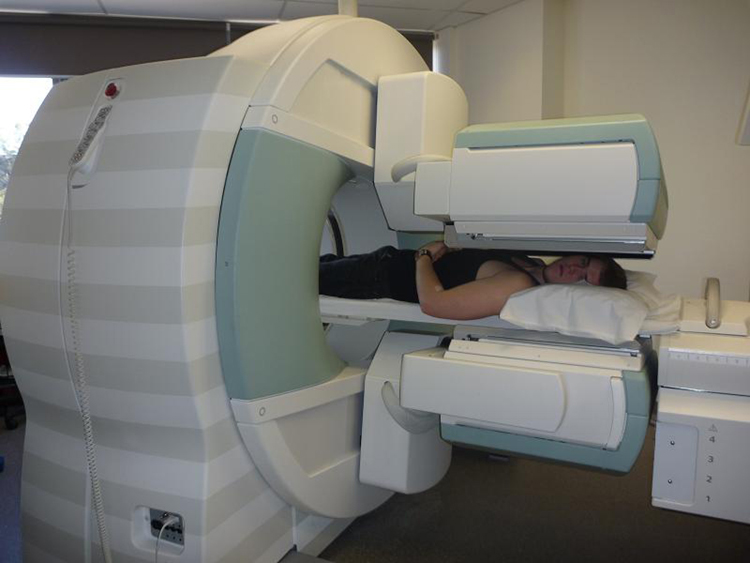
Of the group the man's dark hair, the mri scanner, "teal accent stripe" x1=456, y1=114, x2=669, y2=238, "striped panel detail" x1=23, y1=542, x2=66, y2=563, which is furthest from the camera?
the man's dark hair

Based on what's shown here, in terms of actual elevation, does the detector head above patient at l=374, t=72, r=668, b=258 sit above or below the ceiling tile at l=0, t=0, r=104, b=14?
below

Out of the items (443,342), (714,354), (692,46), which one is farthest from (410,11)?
(714,354)

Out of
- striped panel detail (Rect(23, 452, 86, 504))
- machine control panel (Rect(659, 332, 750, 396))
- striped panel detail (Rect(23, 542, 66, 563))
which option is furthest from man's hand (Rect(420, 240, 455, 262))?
striped panel detail (Rect(23, 542, 66, 563))

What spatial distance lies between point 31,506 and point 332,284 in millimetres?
1097

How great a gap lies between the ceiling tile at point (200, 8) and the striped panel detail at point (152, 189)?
2077 mm

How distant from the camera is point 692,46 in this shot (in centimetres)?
283

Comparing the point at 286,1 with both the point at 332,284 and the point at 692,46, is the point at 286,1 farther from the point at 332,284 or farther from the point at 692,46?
the point at 692,46

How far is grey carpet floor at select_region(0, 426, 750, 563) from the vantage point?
5.81 ft

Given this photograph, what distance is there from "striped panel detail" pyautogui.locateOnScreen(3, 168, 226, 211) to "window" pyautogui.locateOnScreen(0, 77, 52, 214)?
2.33 metres

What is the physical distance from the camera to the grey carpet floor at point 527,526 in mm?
1770

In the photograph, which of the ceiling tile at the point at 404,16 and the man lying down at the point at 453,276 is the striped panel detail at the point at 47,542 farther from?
the ceiling tile at the point at 404,16

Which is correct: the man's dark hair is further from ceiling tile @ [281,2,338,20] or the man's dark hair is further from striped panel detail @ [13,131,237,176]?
ceiling tile @ [281,2,338,20]

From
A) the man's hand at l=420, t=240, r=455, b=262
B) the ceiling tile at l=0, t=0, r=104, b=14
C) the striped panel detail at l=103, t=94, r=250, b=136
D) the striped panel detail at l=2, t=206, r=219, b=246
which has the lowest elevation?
the man's hand at l=420, t=240, r=455, b=262

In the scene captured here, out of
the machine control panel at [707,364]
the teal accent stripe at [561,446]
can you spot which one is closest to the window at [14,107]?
the teal accent stripe at [561,446]
